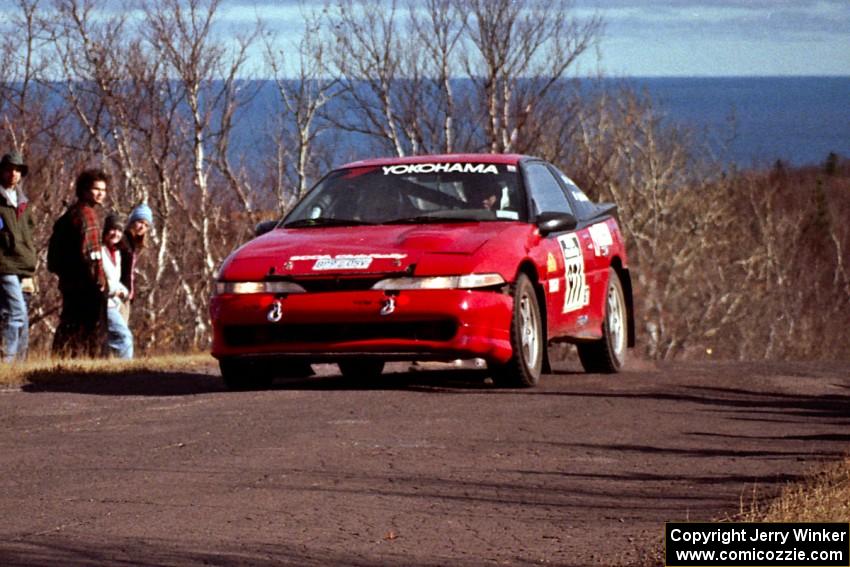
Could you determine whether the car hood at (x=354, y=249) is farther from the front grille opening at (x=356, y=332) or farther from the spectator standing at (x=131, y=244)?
the spectator standing at (x=131, y=244)

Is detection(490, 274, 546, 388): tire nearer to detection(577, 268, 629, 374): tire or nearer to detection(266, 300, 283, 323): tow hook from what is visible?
detection(266, 300, 283, 323): tow hook

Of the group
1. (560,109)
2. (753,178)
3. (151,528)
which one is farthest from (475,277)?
(753,178)

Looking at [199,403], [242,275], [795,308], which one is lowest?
[795,308]

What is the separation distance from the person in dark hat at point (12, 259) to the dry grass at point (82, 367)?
0.35 m

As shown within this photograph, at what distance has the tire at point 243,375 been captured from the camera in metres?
11.4

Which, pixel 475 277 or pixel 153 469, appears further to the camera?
pixel 475 277

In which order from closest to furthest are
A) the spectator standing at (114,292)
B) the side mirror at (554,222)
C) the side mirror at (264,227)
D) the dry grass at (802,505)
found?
the dry grass at (802,505) → the side mirror at (554,222) → the side mirror at (264,227) → the spectator standing at (114,292)

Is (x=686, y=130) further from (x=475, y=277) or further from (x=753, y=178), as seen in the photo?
(x=475, y=277)

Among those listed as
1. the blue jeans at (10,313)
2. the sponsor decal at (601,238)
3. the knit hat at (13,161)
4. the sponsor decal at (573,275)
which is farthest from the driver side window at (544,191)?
the blue jeans at (10,313)

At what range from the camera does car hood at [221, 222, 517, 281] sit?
1083cm

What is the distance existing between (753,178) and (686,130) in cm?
1518

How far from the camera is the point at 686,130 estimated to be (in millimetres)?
81375

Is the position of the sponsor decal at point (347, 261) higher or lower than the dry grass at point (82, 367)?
higher

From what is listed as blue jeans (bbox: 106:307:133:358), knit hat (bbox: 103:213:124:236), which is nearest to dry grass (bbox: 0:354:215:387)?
blue jeans (bbox: 106:307:133:358)
